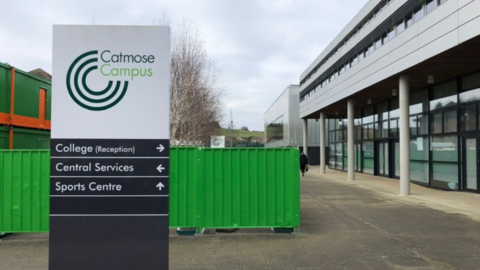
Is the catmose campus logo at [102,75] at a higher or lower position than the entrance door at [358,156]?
higher

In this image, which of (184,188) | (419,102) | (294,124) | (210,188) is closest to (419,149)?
(419,102)

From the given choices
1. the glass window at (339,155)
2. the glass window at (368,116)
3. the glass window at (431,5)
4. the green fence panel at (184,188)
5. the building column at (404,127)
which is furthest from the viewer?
the glass window at (339,155)

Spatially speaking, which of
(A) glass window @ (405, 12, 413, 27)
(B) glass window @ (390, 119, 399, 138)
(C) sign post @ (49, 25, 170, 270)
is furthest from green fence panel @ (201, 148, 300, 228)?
(B) glass window @ (390, 119, 399, 138)

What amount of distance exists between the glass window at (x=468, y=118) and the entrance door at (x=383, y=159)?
7.18 metres

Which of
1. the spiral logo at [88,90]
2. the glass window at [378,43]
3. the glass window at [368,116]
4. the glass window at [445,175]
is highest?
the glass window at [378,43]

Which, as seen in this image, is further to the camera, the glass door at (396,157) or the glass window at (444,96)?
the glass door at (396,157)

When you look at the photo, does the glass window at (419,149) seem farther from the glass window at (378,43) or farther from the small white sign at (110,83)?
the small white sign at (110,83)

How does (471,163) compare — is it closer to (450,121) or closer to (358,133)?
(450,121)

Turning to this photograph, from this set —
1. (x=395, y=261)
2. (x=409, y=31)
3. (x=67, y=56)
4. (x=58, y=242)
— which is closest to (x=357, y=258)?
(x=395, y=261)

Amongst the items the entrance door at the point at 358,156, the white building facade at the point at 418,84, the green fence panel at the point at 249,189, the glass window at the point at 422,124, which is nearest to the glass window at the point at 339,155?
the entrance door at the point at 358,156

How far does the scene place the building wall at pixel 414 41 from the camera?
10383 mm

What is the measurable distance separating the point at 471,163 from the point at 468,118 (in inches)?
69.1

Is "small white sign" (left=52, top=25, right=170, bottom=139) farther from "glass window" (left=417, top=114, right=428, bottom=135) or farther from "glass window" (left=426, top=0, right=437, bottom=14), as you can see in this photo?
"glass window" (left=417, top=114, right=428, bottom=135)

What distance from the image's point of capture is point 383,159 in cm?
2281
